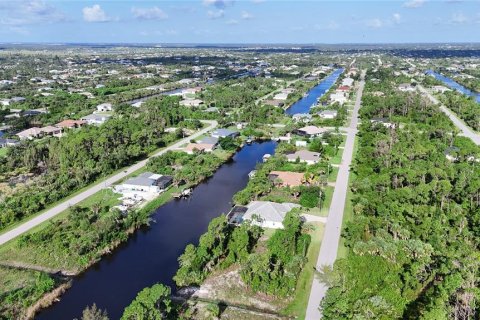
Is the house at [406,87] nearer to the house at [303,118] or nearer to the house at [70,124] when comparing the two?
the house at [303,118]

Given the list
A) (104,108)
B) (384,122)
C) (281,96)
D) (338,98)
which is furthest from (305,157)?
(104,108)

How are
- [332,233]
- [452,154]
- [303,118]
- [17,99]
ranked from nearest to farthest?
[332,233] → [452,154] → [303,118] → [17,99]

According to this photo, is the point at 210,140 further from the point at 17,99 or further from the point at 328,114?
the point at 17,99

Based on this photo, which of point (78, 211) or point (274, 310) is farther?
point (78, 211)

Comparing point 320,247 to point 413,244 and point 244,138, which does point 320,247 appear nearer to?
point 413,244

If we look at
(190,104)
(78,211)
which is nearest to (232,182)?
(78,211)

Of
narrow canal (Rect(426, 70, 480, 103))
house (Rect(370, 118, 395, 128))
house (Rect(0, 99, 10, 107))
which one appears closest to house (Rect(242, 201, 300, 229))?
house (Rect(370, 118, 395, 128))

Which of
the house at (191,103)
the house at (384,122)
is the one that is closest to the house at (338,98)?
the house at (384,122)
